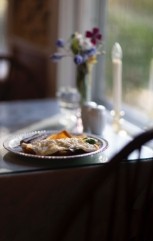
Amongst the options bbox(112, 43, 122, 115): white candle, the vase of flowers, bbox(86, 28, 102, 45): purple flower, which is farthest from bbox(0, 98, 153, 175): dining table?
bbox(86, 28, 102, 45): purple flower

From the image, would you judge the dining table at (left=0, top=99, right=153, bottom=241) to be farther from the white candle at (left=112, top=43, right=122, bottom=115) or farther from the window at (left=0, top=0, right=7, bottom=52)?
the window at (left=0, top=0, right=7, bottom=52)

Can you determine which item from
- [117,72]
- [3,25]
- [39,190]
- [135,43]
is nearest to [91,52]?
[117,72]

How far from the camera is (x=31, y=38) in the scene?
364cm

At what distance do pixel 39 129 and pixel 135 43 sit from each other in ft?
2.39

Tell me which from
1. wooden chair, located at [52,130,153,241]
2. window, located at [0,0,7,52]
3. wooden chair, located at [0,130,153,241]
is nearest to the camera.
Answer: wooden chair, located at [52,130,153,241]

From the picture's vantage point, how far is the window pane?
7.25 feet

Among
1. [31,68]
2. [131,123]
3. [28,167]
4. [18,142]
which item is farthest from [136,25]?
[31,68]

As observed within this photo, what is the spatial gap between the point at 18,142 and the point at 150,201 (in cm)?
57

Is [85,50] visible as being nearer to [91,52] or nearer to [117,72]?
[91,52]

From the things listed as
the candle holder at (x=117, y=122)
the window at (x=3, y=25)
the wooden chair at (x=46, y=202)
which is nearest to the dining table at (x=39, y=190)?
the wooden chair at (x=46, y=202)

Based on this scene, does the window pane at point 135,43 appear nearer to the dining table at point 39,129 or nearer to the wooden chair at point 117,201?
the dining table at point 39,129

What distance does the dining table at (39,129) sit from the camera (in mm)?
1472

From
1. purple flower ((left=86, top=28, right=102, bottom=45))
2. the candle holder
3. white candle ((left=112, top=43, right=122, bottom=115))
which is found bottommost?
the candle holder

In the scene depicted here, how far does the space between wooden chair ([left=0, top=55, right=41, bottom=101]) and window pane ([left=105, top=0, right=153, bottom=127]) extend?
41.4 inches
